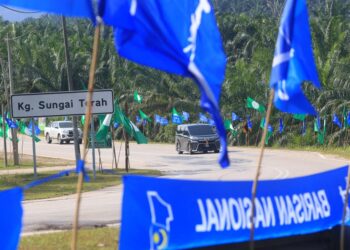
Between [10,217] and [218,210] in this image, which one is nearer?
[10,217]

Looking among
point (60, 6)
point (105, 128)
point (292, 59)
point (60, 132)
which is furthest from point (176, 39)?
point (60, 132)

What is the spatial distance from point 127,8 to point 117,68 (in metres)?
46.9

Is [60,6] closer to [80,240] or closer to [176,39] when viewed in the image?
[176,39]

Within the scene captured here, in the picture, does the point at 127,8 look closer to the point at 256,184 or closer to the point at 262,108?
the point at 256,184

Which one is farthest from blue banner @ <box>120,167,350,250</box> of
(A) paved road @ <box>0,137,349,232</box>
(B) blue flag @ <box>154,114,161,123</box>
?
(B) blue flag @ <box>154,114,161,123</box>

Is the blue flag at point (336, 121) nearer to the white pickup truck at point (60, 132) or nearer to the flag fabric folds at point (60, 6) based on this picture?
the white pickup truck at point (60, 132)

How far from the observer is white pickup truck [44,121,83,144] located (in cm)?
5106

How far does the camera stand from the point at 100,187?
2044cm

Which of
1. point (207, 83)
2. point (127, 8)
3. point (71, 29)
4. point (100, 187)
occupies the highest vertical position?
point (71, 29)

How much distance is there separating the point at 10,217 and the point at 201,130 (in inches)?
1246

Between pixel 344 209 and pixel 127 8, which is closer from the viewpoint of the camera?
pixel 127 8

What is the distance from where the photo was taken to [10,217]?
570cm

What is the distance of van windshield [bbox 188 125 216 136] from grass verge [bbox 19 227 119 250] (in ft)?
84.9

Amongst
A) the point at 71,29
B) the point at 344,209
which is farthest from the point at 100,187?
the point at 71,29
